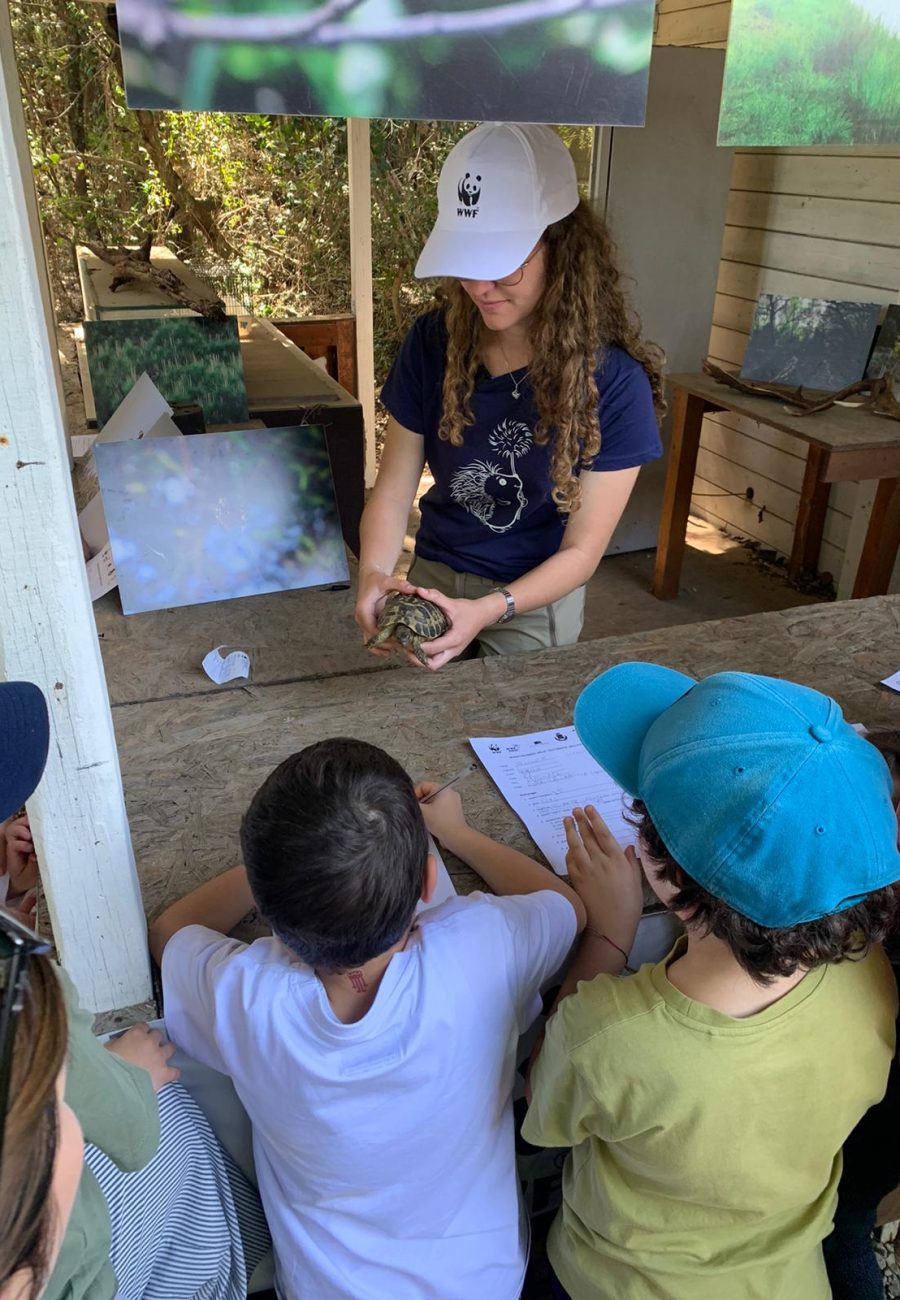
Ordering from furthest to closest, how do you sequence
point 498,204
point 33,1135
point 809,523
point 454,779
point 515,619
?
point 809,523 < point 515,619 < point 498,204 < point 454,779 < point 33,1135

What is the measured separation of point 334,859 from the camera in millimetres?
998

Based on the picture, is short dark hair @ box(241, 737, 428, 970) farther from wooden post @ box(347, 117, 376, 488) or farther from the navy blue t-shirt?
wooden post @ box(347, 117, 376, 488)

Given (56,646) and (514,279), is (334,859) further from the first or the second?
(514,279)

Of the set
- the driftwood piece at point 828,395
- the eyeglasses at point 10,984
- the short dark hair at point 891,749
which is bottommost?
the driftwood piece at point 828,395

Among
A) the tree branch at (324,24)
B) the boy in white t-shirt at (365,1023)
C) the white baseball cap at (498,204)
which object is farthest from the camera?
the white baseball cap at (498,204)

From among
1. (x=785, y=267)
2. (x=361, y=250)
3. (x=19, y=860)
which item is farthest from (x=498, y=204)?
(x=361, y=250)

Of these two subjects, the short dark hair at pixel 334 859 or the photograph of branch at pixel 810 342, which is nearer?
the short dark hair at pixel 334 859

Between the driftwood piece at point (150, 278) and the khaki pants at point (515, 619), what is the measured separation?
144cm

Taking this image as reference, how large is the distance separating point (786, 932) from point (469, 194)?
1.38m

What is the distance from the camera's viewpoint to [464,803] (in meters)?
1.50

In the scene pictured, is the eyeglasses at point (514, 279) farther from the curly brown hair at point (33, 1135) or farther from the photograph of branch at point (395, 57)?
the curly brown hair at point (33, 1135)

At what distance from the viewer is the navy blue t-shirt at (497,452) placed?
6.13 ft

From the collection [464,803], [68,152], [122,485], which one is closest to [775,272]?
[122,485]

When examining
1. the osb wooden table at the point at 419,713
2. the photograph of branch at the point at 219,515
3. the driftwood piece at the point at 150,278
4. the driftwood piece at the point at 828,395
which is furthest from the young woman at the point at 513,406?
the driftwood piece at the point at 828,395
